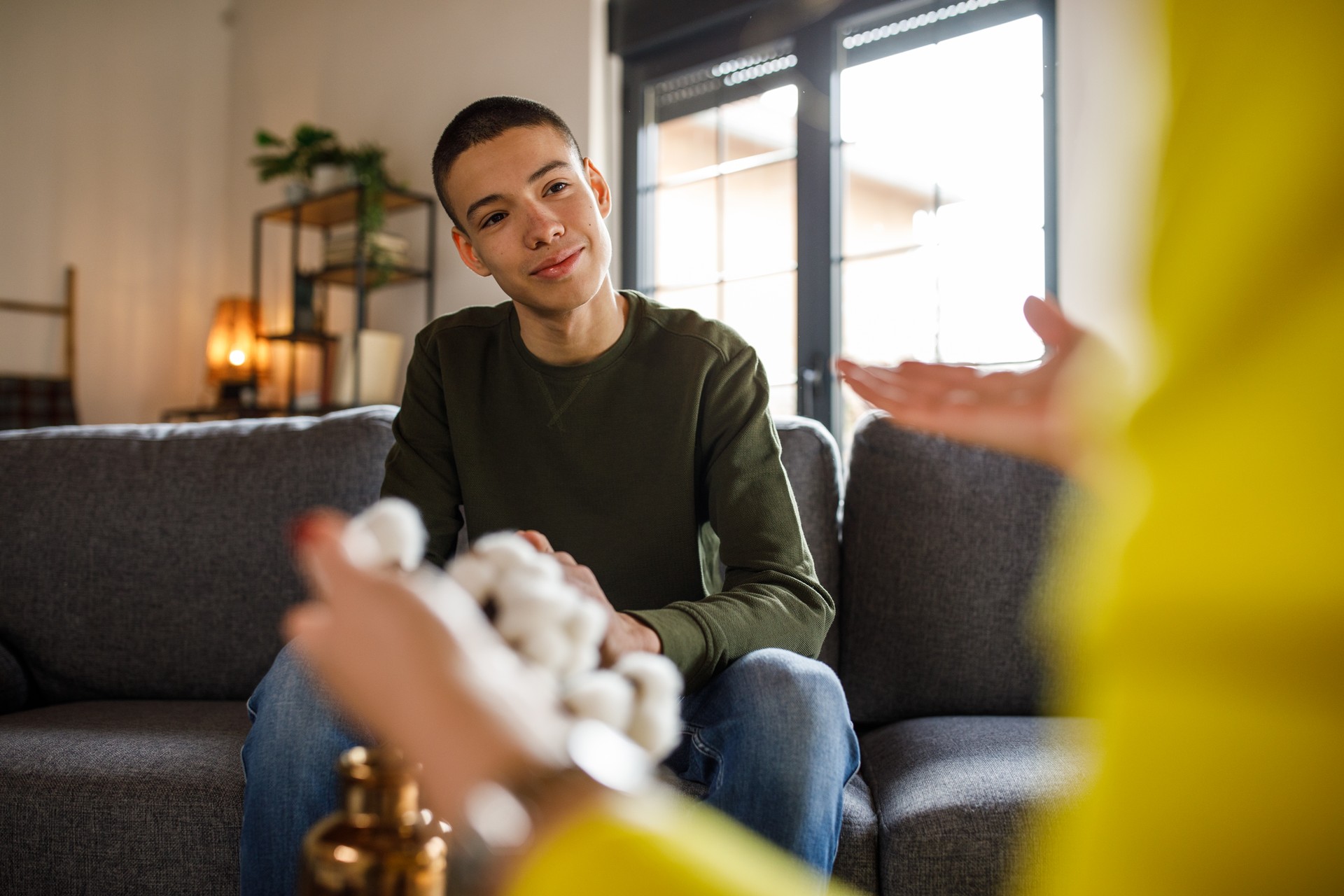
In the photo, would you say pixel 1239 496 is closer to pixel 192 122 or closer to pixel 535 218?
pixel 535 218

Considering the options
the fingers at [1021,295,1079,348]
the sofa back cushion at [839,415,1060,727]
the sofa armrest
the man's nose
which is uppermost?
the man's nose

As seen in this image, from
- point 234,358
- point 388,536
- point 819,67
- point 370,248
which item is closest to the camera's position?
point 388,536

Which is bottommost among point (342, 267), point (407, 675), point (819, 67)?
point (407, 675)

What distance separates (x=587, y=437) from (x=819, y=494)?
1.60ft

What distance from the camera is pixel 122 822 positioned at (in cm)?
119

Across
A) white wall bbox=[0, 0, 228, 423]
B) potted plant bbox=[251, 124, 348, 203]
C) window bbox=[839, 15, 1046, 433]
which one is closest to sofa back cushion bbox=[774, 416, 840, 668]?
window bbox=[839, 15, 1046, 433]

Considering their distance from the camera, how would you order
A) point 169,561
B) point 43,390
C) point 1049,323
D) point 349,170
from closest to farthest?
point 1049,323, point 169,561, point 349,170, point 43,390

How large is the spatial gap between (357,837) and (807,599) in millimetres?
800

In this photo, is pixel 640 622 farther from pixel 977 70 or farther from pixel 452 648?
pixel 977 70

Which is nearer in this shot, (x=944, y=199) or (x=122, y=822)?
(x=122, y=822)

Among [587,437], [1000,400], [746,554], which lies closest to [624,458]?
[587,437]

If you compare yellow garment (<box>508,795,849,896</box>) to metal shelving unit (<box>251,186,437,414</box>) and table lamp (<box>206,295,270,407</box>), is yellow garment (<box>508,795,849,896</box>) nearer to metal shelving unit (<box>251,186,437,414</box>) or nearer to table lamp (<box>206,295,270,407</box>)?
metal shelving unit (<box>251,186,437,414</box>)

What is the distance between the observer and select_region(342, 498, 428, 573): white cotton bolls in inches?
15.3

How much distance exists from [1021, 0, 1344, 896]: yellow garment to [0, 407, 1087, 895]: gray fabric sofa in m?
1.00
